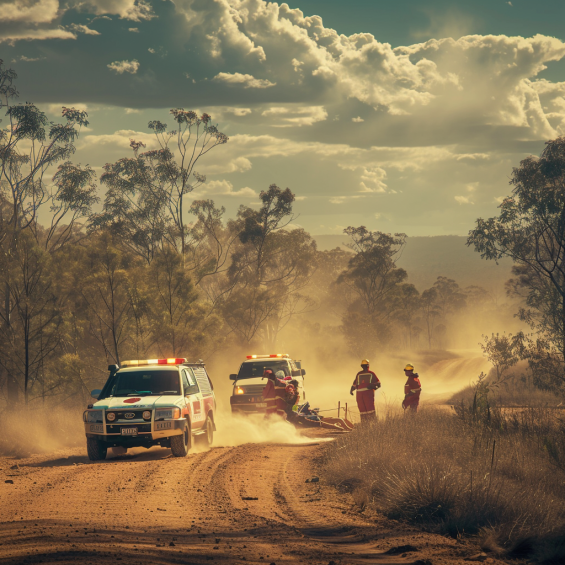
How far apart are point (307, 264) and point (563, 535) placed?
176ft

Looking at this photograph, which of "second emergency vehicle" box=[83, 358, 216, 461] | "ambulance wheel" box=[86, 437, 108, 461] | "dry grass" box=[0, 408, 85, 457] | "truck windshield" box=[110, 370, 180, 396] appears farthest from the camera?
"dry grass" box=[0, 408, 85, 457]

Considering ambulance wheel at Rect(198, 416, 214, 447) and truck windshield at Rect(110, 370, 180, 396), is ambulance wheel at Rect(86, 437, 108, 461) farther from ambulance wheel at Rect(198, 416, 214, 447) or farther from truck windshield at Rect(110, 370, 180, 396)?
ambulance wheel at Rect(198, 416, 214, 447)

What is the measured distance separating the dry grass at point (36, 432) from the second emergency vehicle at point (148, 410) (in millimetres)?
3867

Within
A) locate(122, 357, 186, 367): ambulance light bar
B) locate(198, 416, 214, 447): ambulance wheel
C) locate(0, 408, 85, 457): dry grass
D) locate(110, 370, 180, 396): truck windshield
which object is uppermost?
locate(122, 357, 186, 367): ambulance light bar

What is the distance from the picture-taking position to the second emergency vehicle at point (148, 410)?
12062 millimetres

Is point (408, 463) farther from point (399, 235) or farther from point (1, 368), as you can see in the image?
point (399, 235)

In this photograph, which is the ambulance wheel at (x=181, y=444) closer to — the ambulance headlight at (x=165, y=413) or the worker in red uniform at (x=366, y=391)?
the ambulance headlight at (x=165, y=413)

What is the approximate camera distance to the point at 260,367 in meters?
19.9

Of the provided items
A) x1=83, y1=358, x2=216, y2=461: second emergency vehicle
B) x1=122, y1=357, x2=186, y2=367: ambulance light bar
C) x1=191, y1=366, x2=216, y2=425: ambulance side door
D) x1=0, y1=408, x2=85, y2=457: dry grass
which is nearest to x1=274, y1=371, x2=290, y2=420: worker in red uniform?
x1=191, y1=366, x2=216, y2=425: ambulance side door

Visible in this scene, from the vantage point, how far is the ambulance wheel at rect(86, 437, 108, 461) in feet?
40.4

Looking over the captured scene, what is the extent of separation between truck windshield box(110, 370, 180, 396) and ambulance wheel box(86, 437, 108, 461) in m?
1.19

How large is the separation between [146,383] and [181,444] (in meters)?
1.70

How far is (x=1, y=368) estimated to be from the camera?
29203 mm

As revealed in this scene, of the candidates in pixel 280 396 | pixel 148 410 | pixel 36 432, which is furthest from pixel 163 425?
pixel 36 432
